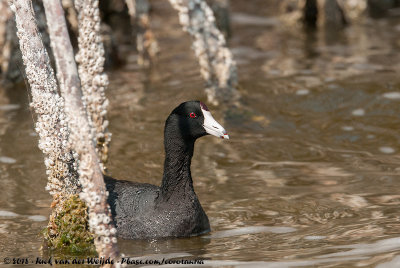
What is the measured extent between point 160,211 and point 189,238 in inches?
17.0

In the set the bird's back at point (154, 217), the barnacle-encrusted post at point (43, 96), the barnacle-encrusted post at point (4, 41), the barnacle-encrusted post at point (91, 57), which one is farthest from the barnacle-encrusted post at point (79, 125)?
the barnacle-encrusted post at point (4, 41)

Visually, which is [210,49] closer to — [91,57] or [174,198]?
[91,57]

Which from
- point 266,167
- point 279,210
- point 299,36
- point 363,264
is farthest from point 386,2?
point 363,264

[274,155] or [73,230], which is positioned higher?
[73,230]

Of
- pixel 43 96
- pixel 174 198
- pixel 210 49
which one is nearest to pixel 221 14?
pixel 210 49

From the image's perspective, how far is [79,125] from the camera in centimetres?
567

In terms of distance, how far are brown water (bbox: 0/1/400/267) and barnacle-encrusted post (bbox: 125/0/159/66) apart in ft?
1.10

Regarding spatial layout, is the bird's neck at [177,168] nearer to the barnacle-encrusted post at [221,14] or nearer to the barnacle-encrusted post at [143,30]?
the barnacle-encrusted post at [143,30]

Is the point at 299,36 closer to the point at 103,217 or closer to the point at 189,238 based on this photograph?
the point at 189,238

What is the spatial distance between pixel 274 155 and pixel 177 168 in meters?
2.78

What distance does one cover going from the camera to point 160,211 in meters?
7.83

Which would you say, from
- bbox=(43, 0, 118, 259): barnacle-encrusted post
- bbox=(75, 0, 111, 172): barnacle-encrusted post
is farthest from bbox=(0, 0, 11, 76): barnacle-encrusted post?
bbox=(43, 0, 118, 259): barnacle-encrusted post

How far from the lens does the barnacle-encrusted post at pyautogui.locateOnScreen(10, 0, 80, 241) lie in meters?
6.90

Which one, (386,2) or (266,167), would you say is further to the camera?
(386,2)
